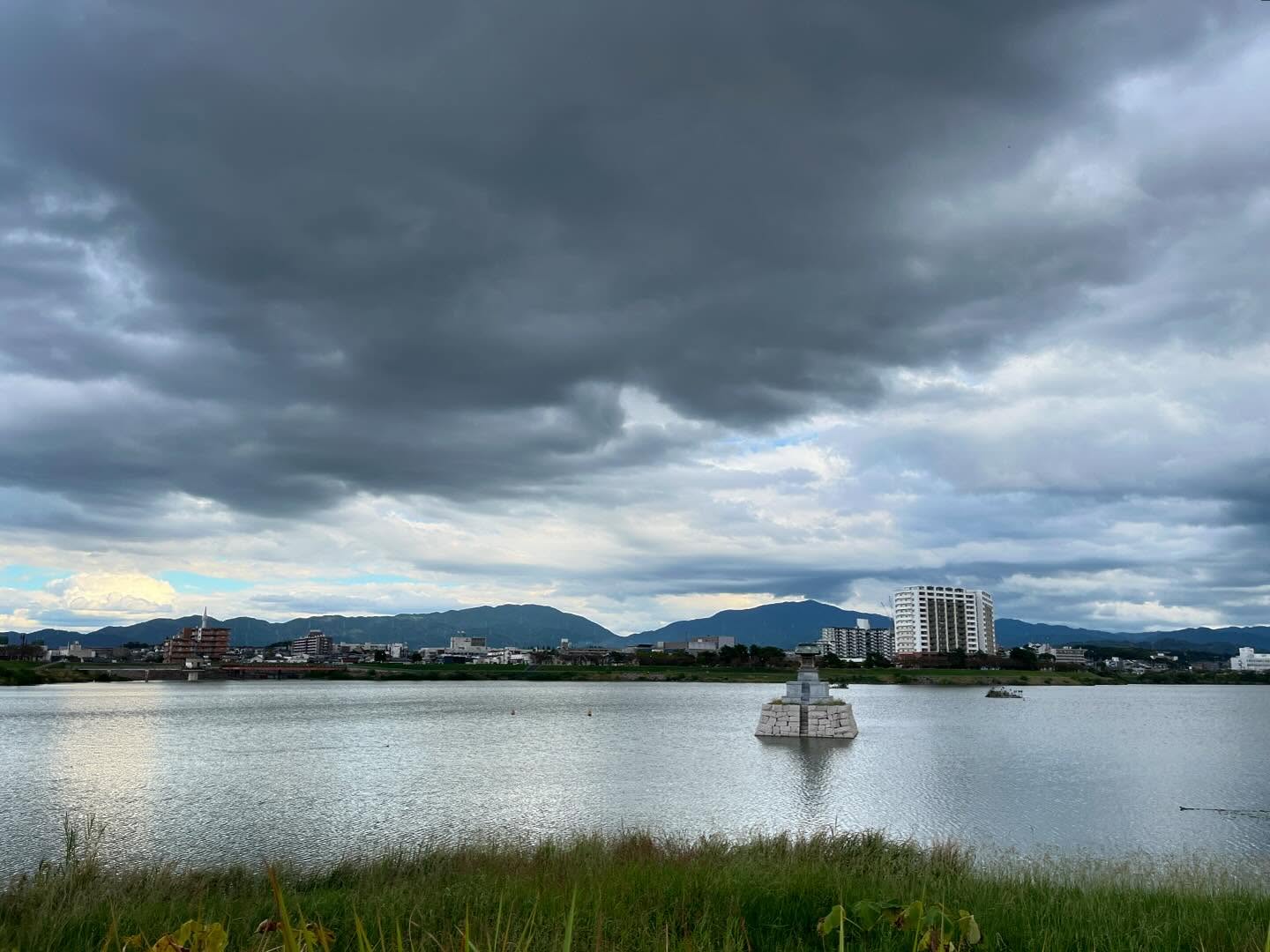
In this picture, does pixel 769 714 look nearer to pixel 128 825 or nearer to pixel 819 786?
pixel 819 786

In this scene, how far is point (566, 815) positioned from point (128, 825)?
53.0ft

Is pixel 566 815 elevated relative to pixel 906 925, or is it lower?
lower

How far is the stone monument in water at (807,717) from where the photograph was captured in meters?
68.4

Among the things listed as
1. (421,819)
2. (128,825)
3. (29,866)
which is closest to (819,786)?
(421,819)

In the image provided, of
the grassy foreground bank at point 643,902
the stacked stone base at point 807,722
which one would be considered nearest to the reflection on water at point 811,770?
the stacked stone base at point 807,722

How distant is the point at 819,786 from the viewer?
44.6m

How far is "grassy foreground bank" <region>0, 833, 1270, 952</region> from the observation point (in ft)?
34.6

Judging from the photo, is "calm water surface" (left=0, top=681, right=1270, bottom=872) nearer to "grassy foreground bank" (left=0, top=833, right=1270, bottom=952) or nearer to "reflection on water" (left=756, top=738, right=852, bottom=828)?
"reflection on water" (left=756, top=738, right=852, bottom=828)

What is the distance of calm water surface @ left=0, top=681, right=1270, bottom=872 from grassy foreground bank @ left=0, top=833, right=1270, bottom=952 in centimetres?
942

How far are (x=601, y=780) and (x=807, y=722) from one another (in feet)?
92.3

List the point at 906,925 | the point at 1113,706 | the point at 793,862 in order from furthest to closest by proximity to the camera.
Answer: the point at 1113,706, the point at 793,862, the point at 906,925

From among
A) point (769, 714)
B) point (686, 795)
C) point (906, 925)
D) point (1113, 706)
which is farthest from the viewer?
point (1113, 706)

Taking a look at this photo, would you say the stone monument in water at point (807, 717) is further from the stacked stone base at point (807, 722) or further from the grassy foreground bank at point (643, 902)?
the grassy foreground bank at point (643, 902)

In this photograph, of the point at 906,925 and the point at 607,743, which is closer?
the point at 906,925
